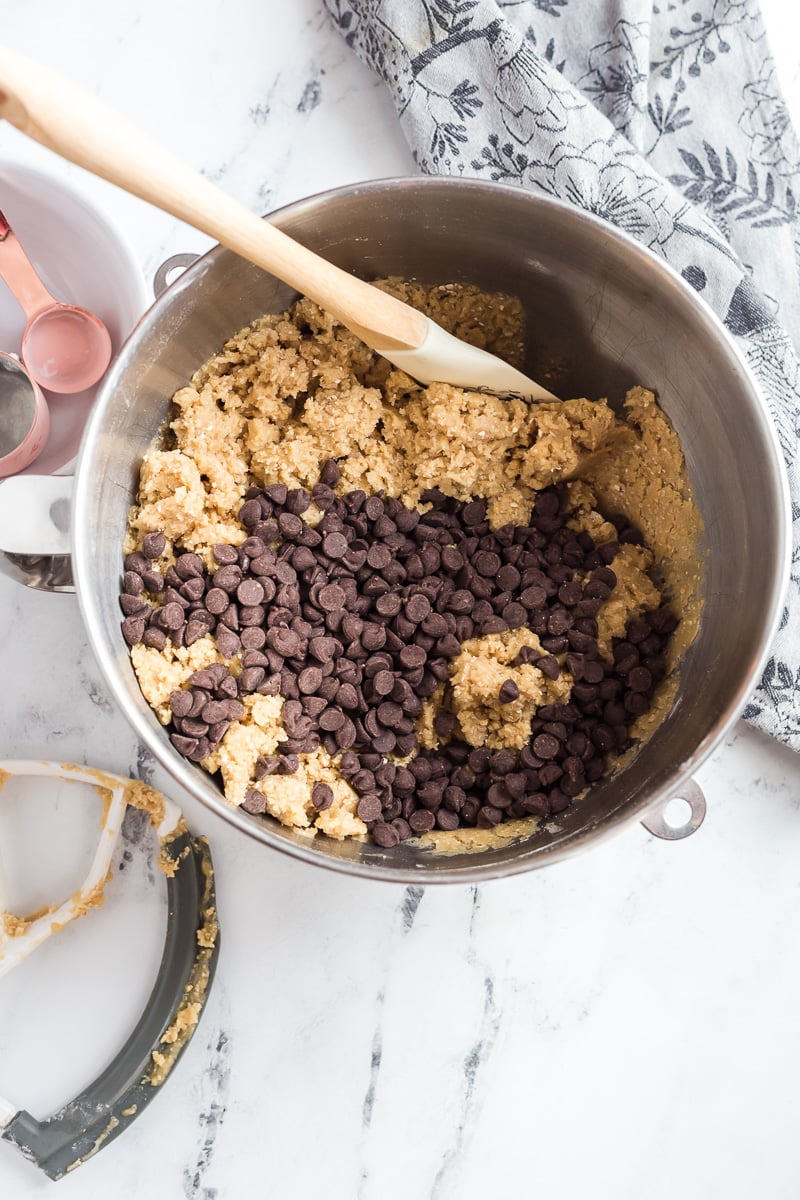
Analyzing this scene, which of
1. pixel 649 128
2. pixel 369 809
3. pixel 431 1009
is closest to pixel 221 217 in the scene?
pixel 369 809

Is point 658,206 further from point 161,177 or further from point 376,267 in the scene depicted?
point 161,177

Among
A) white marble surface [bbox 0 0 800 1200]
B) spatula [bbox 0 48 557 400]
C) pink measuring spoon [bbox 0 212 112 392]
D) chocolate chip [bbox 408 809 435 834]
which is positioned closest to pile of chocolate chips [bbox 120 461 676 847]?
chocolate chip [bbox 408 809 435 834]

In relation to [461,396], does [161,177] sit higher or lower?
higher

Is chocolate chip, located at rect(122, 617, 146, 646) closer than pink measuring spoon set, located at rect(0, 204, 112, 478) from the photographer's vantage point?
Yes

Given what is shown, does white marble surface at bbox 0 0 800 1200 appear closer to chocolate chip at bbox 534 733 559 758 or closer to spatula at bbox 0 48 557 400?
chocolate chip at bbox 534 733 559 758

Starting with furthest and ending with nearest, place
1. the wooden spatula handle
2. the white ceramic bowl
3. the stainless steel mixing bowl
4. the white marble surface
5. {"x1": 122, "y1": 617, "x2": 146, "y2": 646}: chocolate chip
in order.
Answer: the white marble surface
the white ceramic bowl
{"x1": 122, "y1": 617, "x2": 146, "y2": 646}: chocolate chip
the stainless steel mixing bowl
the wooden spatula handle

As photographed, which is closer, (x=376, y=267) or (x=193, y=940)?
(x=376, y=267)

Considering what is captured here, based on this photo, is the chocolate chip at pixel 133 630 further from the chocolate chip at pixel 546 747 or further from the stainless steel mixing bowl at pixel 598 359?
the chocolate chip at pixel 546 747

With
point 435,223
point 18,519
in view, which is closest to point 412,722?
point 18,519
